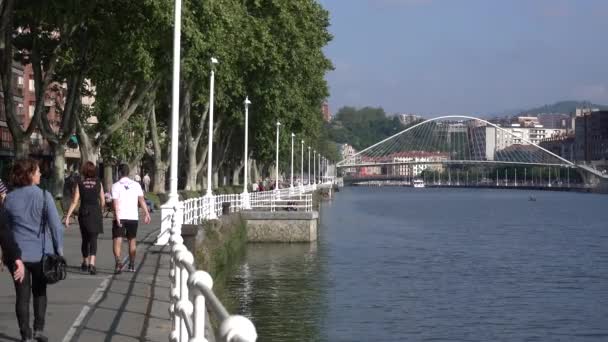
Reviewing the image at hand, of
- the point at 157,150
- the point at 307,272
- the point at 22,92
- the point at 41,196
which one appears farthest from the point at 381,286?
the point at 22,92

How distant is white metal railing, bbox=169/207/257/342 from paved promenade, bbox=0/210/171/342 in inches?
39.8

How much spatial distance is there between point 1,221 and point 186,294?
218 centimetres

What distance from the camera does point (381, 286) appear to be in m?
36.2

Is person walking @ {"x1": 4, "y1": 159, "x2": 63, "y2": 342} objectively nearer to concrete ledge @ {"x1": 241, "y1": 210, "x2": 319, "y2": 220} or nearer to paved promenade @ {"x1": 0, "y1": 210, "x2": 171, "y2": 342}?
paved promenade @ {"x1": 0, "y1": 210, "x2": 171, "y2": 342}

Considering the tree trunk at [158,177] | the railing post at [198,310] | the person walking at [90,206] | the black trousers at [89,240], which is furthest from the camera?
the tree trunk at [158,177]

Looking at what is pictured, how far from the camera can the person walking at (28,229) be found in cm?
1290

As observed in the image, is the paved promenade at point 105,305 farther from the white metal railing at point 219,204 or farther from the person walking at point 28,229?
the white metal railing at point 219,204

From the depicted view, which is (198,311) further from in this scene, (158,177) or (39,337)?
(158,177)

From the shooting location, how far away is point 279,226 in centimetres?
5328

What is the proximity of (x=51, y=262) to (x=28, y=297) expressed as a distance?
18.7 inches

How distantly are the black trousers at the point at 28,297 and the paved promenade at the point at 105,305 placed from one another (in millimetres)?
359

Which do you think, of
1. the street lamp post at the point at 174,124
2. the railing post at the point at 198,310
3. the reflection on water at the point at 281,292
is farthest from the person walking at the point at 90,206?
the railing post at the point at 198,310

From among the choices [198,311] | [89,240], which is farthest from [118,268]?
[198,311]

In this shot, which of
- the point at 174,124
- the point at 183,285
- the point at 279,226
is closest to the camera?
the point at 183,285
